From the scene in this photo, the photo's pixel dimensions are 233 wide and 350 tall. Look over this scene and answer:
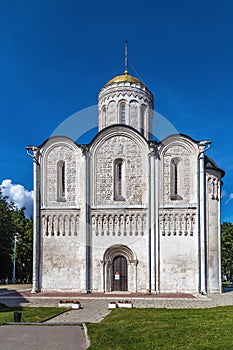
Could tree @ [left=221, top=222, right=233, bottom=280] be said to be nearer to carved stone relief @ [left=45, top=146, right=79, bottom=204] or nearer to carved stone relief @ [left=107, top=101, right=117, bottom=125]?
carved stone relief @ [left=107, top=101, right=117, bottom=125]

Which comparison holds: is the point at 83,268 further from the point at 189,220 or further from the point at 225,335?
the point at 225,335

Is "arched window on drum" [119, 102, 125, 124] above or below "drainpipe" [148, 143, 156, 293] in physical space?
above

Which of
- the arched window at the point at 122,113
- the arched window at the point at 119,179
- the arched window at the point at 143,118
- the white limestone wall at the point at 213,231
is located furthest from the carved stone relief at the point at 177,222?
the arched window at the point at 122,113

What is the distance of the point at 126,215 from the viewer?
25.9 metres

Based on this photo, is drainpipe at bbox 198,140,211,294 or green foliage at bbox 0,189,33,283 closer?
drainpipe at bbox 198,140,211,294

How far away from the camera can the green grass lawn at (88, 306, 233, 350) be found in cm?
963

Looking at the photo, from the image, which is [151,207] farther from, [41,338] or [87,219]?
[41,338]

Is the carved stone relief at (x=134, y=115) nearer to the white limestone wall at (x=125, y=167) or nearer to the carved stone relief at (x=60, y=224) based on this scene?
the white limestone wall at (x=125, y=167)

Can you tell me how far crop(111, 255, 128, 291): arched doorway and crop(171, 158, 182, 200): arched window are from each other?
556 cm

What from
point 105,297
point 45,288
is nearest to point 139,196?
point 105,297

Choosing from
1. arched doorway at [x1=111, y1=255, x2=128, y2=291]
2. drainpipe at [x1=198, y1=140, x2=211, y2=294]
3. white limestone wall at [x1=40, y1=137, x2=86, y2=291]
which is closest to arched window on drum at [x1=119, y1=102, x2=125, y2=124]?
white limestone wall at [x1=40, y1=137, x2=86, y2=291]

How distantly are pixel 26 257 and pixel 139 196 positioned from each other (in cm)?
2158

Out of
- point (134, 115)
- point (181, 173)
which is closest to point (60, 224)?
point (181, 173)

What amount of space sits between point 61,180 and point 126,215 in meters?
5.30
